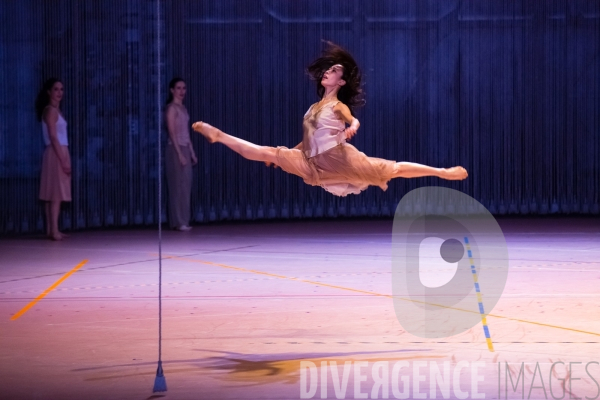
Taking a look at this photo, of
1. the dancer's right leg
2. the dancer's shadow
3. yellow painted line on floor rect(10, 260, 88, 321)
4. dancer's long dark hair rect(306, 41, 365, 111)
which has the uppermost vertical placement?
dancer's long dark hair rect(306, 41, 365, 111)

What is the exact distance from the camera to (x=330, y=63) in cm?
564

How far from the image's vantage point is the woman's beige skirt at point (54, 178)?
9.84m

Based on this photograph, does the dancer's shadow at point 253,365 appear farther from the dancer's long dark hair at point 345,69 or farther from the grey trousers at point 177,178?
the grey trousers at point 177,178

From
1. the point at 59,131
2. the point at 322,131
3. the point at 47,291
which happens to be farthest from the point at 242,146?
the point at 59,131

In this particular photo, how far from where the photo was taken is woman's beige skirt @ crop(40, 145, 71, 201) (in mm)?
9844

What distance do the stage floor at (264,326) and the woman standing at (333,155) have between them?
0.87m

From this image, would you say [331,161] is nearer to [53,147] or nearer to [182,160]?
[53,147]

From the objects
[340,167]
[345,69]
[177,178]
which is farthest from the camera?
[177,178]

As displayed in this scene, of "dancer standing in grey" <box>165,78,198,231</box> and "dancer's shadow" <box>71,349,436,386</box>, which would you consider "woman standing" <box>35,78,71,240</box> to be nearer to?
"dancer standing in grey" <box>165,78,198,231</box>

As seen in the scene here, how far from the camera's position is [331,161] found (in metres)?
5.43

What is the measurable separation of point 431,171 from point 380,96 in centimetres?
738

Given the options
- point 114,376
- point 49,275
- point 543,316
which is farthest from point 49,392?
point 49,275

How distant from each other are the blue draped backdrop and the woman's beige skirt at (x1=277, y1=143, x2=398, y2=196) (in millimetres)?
6838

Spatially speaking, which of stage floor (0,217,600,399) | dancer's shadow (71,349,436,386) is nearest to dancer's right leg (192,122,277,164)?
stage floor (0,217,600,399)
